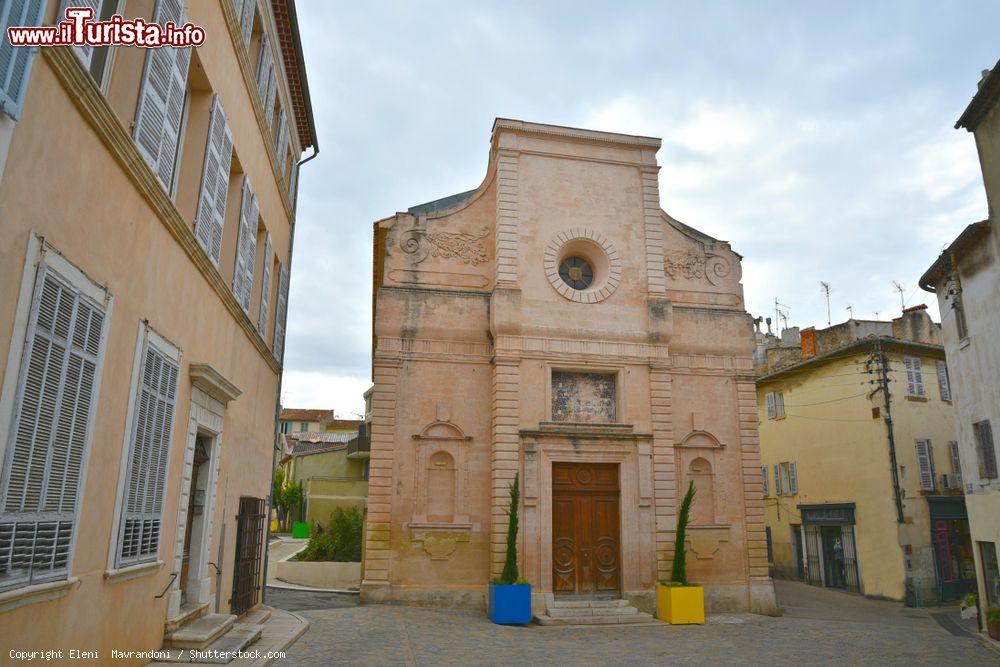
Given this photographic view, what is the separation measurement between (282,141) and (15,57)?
415 inches

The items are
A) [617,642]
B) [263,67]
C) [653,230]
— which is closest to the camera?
[263,67]

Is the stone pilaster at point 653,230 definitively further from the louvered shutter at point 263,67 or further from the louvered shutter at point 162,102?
the louvered shutter at point 162,102

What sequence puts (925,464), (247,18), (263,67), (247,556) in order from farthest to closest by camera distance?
(925,464)
(247,556)
(263,67)
(247,18)

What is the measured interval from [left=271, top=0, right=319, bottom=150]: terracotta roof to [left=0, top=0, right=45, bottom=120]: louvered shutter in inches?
349

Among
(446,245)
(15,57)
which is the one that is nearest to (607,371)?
(446,245)

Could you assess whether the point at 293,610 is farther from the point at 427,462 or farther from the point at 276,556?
the point at 276,556

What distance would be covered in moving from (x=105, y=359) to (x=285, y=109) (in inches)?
383

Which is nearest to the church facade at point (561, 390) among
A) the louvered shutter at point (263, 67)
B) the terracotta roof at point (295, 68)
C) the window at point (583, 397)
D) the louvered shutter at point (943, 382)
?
the window at point (583, 397)

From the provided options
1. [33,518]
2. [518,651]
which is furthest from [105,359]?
[518,651]

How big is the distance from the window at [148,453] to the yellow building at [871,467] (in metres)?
21.3

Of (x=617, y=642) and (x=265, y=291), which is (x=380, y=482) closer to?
(x=265, y=291)

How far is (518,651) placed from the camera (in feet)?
38.0

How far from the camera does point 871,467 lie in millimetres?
23000

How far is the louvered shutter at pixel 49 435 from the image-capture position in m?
4.61
